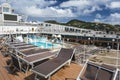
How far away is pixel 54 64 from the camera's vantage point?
4.09 m

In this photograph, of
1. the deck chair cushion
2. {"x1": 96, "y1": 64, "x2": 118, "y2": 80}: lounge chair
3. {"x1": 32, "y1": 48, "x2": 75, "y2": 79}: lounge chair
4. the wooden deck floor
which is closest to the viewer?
{"x1": 96, "y1": 64, "x2": 118, "y2": 80}: lounge chair

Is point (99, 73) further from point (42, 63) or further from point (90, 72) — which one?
point (42, 63)

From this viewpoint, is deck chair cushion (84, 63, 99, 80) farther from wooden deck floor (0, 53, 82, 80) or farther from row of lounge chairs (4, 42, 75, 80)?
wooden deck floor (0, 53, 82, 80)

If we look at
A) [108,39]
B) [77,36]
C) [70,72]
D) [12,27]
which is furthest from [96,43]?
[70,72]

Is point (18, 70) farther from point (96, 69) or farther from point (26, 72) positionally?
point (96, 69)

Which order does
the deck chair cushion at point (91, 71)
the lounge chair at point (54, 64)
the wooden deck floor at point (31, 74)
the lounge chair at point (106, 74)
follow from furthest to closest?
1. the wooden deck floor at point (31, 74)
2. the lounge chair at point (54, 64)
3. the deck chair cushion at point (91, 71)
4. the lounge chair at point (106, 74)

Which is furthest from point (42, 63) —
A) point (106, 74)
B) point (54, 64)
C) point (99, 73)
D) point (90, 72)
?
point (106, 74)

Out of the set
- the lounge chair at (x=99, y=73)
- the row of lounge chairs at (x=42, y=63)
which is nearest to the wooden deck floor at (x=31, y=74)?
the row of lounge chairs at (x=42, y=63)

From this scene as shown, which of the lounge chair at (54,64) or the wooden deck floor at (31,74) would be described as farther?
the wooden deck floor at (31,74)

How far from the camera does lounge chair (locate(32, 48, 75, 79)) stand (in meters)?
3.45

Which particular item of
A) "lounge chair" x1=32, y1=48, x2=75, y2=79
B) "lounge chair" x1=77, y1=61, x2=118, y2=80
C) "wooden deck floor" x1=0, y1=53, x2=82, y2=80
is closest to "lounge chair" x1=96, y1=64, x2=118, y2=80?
"lounge chair" x1=77, y1=61, x2=118, y2=80

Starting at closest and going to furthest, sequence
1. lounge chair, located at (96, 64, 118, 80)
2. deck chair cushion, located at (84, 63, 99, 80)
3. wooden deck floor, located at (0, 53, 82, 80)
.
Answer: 1. lounge chair, located at (96, 64, 118, 80)
2. deck chair cushion, located at (84, 63, 99, 80)
3. wooden deck floor, located at (0, 53, 82, 80)

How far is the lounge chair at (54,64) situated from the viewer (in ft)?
11.3

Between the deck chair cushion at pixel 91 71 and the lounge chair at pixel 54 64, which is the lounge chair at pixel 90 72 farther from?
the lounge chair at pixel 54 64
